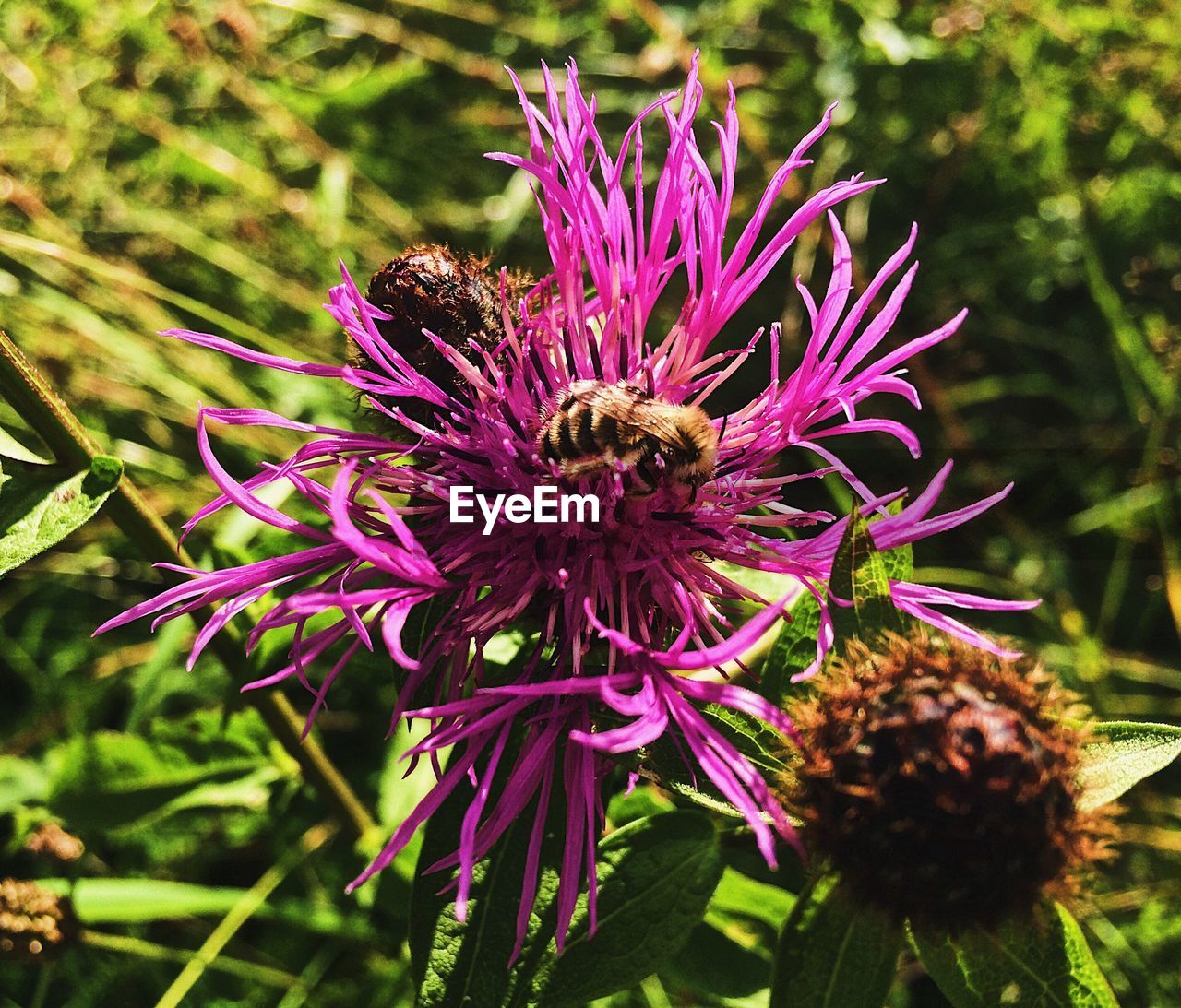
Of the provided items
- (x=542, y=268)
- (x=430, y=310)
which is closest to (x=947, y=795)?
(x=430, y=310)

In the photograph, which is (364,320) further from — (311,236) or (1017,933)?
(311,236)

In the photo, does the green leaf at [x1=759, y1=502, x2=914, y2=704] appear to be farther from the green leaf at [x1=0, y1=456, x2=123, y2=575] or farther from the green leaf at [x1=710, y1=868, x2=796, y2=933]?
the green leaf at [x1=0, y1=456, x2=123, y2=575]

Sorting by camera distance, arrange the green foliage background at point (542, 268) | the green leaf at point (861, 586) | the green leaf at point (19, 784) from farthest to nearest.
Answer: the green foliage background at point (542, 268) < the green leaf at point (19, 784) < the green leaf at point (861, 586)

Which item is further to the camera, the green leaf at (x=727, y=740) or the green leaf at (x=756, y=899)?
the green leaf at (x=756, y=899)

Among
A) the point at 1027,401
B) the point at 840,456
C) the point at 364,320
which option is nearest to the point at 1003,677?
the point at 364,320

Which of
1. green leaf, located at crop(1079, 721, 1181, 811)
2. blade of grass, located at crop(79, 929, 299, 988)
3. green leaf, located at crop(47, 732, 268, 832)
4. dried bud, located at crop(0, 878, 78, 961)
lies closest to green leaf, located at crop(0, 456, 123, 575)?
green leaf, located at crop(47, 732, 268, 832)

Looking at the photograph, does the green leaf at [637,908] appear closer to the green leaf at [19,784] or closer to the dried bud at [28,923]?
the dried bud at [28,923]

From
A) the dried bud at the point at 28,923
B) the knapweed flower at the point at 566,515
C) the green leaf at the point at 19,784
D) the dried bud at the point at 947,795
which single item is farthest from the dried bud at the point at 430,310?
the green leaf at the point at 19,784
